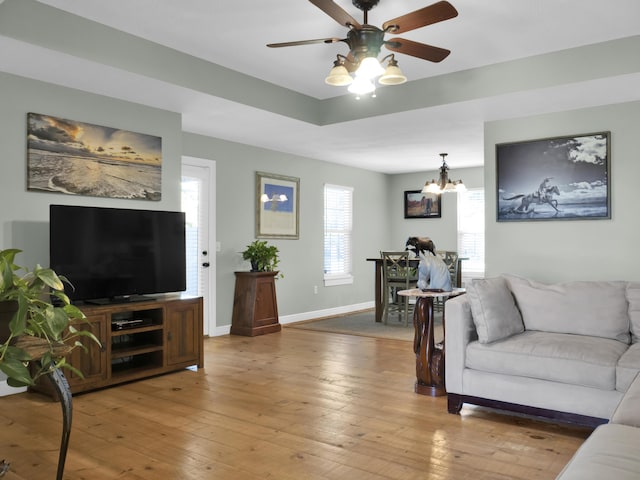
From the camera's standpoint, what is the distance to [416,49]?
3.41m

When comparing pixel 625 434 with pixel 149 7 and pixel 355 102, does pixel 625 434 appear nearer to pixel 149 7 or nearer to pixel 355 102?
pixel 149 7

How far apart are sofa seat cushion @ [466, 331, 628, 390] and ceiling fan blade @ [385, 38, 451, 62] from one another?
1873 mm

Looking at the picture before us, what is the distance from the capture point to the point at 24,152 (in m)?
4.10

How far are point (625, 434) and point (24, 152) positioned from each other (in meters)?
4.18

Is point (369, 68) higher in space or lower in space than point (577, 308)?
higher

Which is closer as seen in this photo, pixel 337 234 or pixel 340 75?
pixel 340 75

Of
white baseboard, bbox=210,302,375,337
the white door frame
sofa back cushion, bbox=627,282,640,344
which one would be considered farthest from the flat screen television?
sofa back cushion, bbox=627,282,640,344

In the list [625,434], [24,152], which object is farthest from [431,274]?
[24,152]

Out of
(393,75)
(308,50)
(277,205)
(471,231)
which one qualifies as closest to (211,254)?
(277,205)

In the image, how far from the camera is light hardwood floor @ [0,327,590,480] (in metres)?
2.70

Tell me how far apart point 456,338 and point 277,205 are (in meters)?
4.14

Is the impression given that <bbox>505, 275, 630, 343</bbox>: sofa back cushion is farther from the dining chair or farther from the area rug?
the dining chair

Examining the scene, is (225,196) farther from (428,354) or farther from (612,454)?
(612,454)

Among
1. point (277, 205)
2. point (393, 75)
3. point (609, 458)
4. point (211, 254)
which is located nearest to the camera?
point (609, 458)
